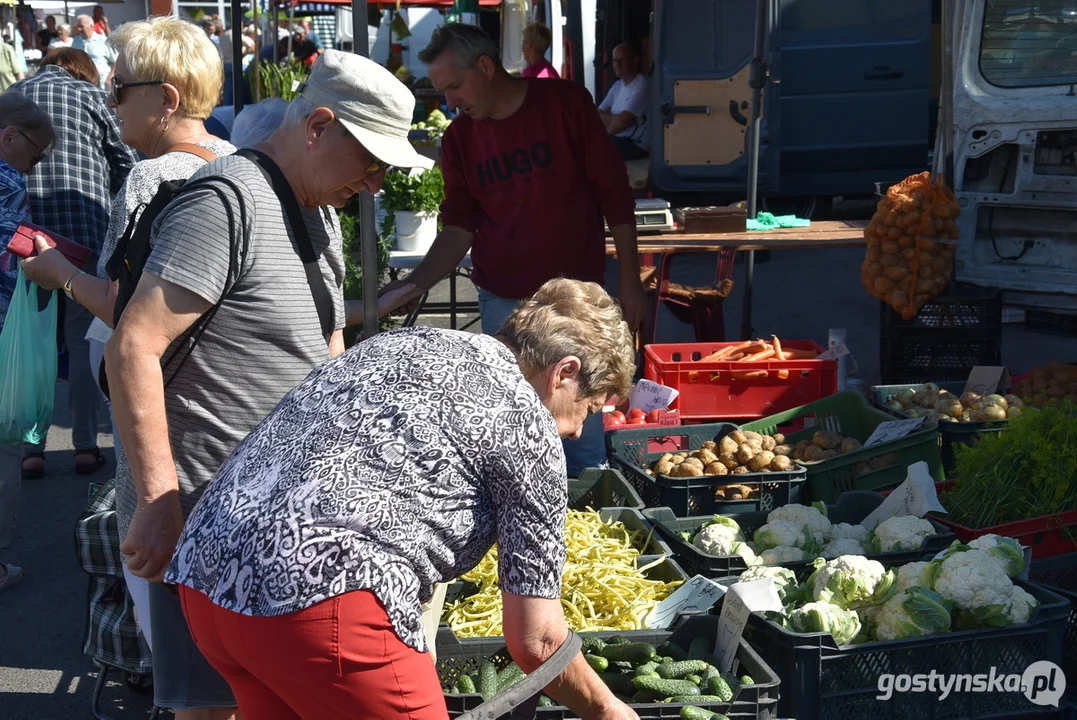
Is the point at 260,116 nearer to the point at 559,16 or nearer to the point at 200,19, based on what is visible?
the point at 559,16

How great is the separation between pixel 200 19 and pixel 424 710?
22.1 m

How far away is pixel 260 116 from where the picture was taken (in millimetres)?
4336

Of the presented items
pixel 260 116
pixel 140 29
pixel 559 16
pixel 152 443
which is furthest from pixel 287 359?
pixel 559 16

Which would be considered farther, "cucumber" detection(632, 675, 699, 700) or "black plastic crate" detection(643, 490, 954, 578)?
"black plastic crate" detection(643, 490, 954, 578)

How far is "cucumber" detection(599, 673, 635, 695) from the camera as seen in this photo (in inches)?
108

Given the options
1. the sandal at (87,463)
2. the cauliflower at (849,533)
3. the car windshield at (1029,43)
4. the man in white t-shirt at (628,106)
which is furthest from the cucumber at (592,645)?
the man in white t-shirt at (628,106)

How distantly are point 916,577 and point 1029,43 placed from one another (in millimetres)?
3868

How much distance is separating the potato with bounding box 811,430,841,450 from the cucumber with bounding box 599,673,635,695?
189 cm

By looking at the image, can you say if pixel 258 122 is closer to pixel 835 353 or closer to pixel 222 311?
pixel 222 311

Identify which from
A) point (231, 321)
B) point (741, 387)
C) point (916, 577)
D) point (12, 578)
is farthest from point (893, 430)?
point (12, 578)

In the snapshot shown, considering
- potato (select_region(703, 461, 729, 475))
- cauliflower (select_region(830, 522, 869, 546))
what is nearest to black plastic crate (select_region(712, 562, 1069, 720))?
cauliflower (select_region(830, 522, 869, 546))

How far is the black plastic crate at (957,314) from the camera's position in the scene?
18.0 ft

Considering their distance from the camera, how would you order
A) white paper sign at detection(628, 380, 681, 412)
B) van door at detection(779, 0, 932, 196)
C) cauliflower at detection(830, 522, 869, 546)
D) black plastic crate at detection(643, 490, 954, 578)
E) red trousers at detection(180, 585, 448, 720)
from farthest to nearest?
1. van door at detection(779, 0, 932, 196)
2. white paper sign at detection(628, 380, 681, 412)
3. cauliflower at detection(830, 522, 869, 546)
4. black plastic crate at detection(643, 490, 954, 578)
5. red trousers at detection(180, 585, 448, 720)

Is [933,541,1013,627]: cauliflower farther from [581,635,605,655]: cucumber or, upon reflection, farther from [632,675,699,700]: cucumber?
[581,635,605,655]: cucumber
